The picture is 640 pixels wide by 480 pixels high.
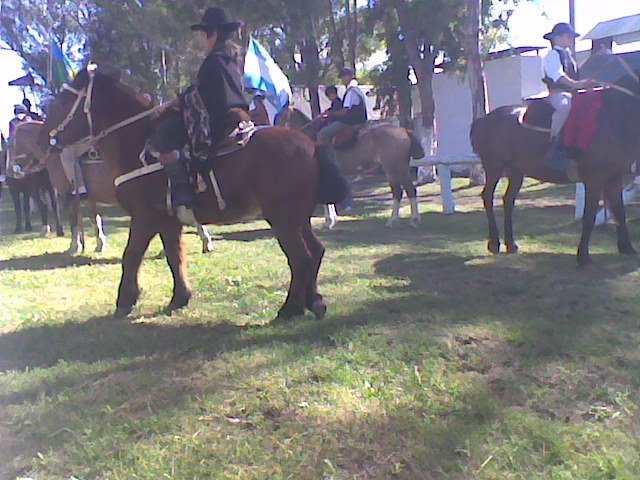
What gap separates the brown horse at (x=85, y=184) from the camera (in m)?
9.16

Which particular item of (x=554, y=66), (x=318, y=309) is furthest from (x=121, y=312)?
(x=554, y=66)

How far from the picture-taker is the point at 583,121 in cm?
781

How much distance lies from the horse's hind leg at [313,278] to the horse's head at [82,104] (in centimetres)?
205

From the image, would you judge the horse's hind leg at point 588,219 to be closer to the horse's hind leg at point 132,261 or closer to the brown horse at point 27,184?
the horse's hind leg at point 132,261

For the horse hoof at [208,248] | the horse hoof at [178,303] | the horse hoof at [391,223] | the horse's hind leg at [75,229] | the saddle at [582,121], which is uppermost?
the saddle at [582,121]

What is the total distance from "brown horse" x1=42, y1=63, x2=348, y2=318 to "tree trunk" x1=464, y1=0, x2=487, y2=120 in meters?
13.6

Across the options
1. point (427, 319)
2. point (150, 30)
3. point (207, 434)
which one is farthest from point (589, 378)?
point (150, 30)

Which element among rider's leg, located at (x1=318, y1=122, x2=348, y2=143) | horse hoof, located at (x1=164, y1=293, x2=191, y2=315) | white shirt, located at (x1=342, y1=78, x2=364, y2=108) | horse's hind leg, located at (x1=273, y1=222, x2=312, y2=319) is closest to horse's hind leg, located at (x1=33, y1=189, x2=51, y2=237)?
rider's leg, located at (x1=318, y1=122, x2=348, y2=143)

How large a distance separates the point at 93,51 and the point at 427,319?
98.4ft

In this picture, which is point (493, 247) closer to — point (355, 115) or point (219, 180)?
point (355, 115)

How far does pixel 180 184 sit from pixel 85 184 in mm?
3887

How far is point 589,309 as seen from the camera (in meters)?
6.12

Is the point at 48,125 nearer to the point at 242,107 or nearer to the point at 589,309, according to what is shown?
the point at 242,107

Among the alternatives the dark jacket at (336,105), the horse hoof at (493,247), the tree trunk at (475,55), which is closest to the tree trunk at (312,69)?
the tree trunk at (475,55)
